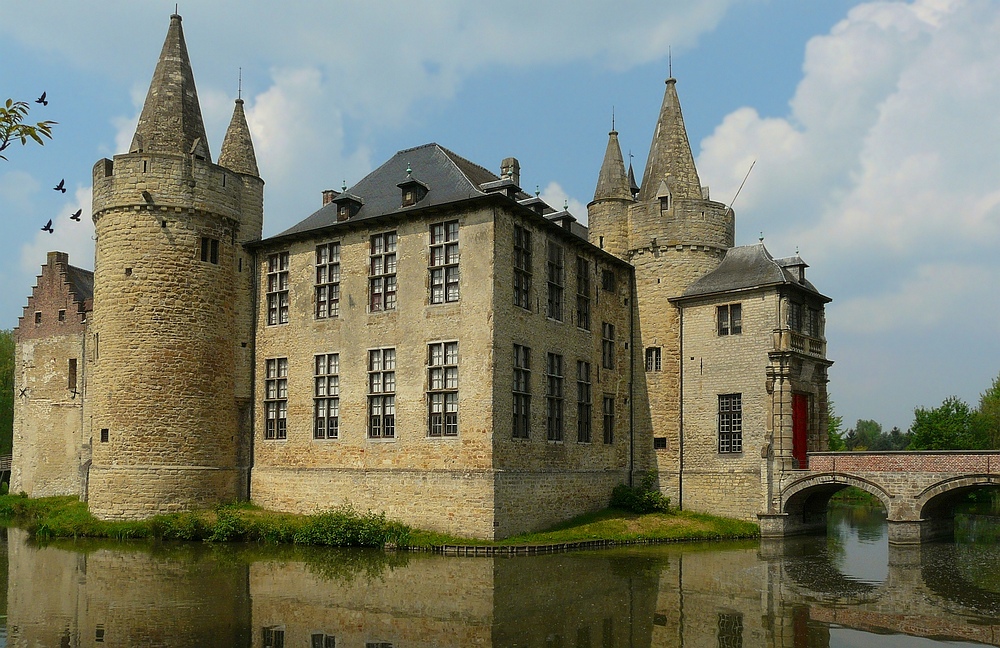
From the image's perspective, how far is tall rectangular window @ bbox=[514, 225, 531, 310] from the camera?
2728 centimetres

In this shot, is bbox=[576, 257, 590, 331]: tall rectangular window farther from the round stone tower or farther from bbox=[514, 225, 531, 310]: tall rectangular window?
the round stone tower

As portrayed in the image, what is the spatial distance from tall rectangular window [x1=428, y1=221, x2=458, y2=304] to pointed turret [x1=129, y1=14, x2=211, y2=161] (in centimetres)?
978

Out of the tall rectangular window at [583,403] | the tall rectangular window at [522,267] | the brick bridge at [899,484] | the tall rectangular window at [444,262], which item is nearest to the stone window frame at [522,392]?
the tall rectangular window at [522,267]

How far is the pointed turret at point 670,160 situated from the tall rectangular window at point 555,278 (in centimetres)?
686

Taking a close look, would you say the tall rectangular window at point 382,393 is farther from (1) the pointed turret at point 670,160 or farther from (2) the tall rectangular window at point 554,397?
(1) the pointed turret at point 670,160

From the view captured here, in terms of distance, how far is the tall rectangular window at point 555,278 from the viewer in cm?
2920

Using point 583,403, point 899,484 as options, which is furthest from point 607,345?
point 899,484

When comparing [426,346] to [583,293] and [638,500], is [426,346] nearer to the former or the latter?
[583,293]

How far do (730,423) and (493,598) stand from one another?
17.2 meters

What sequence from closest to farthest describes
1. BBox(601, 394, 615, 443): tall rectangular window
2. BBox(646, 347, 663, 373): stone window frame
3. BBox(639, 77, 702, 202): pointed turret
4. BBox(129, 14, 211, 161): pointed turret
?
BBox(129, 14, 211, 161): pointed turret → BBox(601, 394, 615, 443): tall rectangular window → BBox(646, 347, 663, 373): stone window frame → BBox(639, 77, 702, 202): pointed turret

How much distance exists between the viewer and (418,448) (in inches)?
1039

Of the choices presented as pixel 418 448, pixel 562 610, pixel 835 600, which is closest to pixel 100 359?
pixel 418 448

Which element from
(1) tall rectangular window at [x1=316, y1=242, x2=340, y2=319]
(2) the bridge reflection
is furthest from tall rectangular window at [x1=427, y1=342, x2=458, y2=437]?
(1) tall rectangular window at [x1=316, y1=242, x2=340, y2=319]

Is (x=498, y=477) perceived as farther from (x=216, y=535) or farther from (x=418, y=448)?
(x=216, y=535)
